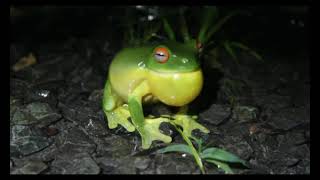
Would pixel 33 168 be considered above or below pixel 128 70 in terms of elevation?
below

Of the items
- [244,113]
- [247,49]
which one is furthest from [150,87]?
[247,49]

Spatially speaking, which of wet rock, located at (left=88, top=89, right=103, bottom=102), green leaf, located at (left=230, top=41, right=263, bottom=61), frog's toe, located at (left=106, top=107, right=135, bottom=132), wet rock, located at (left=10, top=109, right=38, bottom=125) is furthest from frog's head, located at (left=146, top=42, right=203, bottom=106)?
green leaf, located at (left=230, top=41, right=263, bottom=61)

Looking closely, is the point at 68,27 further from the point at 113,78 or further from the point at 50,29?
the point at 113,78

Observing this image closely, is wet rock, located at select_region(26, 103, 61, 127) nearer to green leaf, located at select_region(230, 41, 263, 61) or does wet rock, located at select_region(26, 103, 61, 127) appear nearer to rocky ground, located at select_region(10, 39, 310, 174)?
rocky ground, located at select_region(10, 39, 310, 174)

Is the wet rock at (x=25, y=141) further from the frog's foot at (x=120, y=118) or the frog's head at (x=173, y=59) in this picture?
the frog's head at (x=173, y=59)

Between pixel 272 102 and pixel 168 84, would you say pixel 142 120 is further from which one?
pixel 272 102

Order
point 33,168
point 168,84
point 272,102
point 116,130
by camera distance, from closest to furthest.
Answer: point 33,168, point 168,84, point 116,130, point 272,102
